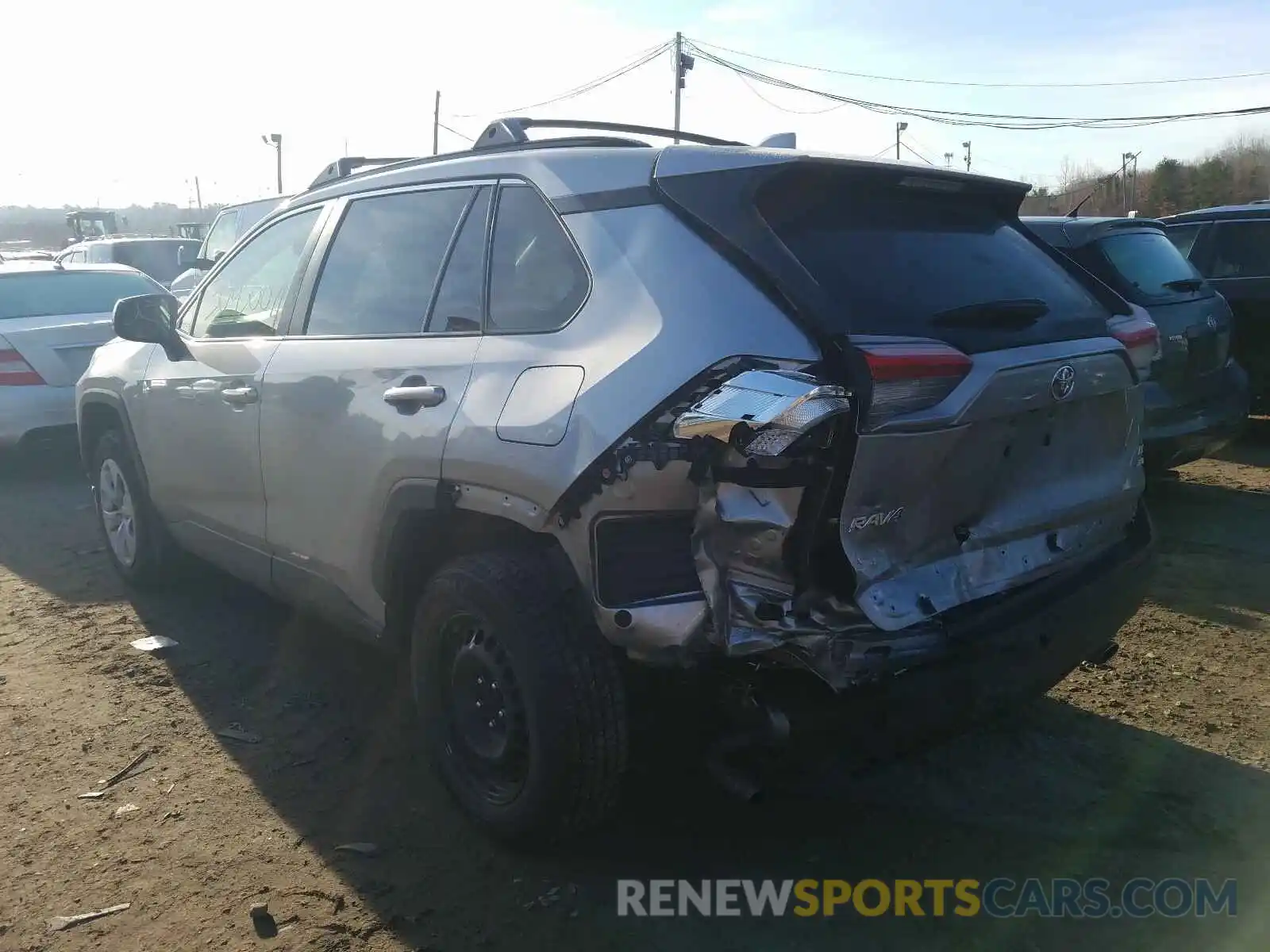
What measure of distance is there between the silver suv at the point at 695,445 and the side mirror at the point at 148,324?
112cm

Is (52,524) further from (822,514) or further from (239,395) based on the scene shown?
(822,514)

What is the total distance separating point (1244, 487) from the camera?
7168mm

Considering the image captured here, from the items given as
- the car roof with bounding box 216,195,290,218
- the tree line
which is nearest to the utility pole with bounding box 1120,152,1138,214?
the tree line

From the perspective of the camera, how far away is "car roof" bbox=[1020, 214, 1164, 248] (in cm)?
648

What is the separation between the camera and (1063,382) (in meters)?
2.81

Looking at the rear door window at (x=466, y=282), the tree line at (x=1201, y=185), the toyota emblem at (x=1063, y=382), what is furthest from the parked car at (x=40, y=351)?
the tree line at (x=1201, y=185)

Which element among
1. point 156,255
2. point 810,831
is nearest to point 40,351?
point 810,831

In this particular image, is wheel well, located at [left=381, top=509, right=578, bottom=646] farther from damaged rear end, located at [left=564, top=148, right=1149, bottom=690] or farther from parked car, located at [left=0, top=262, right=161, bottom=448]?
parked car, located at [left=0, top=262, right=161, bottom=448]

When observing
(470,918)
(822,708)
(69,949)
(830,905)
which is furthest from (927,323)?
(69,949)

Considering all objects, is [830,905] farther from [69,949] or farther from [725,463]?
[69,949]

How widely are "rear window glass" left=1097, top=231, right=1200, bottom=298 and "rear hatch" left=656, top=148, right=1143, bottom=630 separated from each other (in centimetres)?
355

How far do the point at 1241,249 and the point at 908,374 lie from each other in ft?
24.5

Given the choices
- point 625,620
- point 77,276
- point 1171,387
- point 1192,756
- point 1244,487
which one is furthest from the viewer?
point 77,276

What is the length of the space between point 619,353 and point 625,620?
64cm
